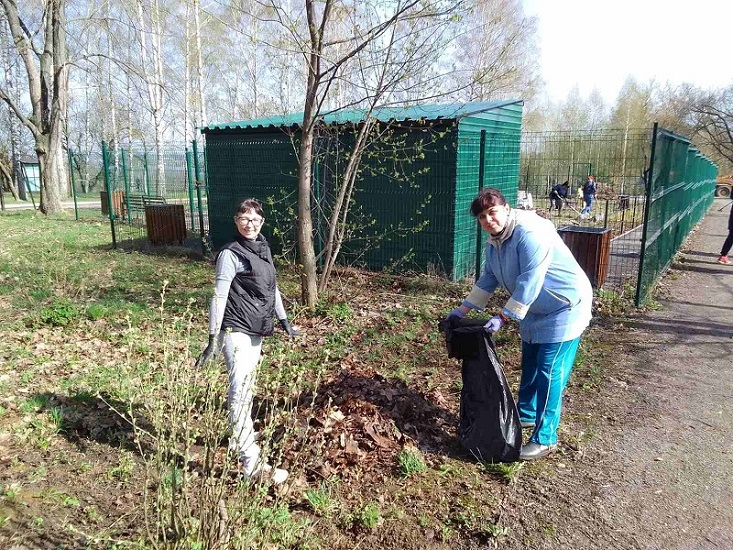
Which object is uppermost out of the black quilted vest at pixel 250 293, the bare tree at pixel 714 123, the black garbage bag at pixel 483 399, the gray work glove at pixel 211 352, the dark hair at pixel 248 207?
the bare tree at pixel 714 123

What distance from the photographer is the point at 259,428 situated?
12.7 feet

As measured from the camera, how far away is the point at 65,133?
39.0 meters

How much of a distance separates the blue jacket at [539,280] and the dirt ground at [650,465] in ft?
3.04

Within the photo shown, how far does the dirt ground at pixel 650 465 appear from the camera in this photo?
295 cm

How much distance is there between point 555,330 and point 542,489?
0.98 meters

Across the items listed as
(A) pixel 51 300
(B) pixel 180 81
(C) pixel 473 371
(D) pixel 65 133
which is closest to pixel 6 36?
(D) pixel 65 133

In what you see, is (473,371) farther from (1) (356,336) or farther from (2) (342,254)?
(2) (342,254)

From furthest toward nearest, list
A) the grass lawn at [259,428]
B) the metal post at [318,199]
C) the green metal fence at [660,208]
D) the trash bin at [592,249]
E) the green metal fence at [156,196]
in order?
1. the green metal fence at [156,196]
2. the metal post at [318,199]
3. the trash bin at [592,249]
4. the green metal fence at [660,208]
5. the grass lawn at [259,428]

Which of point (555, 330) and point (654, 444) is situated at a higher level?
point (555, 330)

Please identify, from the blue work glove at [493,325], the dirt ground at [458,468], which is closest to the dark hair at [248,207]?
the dirt ground at [458,468]

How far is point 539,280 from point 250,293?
69.5 inches

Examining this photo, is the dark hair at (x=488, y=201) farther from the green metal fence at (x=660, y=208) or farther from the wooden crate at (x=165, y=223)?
the wooden crate at (x=165, y=223)

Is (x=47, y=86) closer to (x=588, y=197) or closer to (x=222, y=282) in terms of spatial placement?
(x=588, y=197)

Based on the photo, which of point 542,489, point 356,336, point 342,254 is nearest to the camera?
point 542,489
